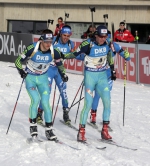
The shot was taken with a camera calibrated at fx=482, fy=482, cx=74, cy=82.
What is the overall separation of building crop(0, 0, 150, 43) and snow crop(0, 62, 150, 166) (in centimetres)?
795

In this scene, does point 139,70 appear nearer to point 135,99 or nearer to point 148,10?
point 135,99

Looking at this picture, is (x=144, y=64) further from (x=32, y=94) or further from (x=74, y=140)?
(x=32, y=94)

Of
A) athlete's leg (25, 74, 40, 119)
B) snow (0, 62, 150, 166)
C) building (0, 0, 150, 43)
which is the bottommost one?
snow (0, 62, 150, 166)

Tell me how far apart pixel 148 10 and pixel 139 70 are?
6574mm

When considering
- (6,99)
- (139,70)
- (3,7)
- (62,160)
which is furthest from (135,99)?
(3,7)

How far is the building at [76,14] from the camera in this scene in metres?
22.4

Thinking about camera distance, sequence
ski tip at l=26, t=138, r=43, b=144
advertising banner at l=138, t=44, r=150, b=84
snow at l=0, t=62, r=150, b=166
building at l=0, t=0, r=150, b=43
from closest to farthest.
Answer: snow at l=0, t=62, r=150, b=166
ski tip at l=26, t=138, r=43, b=144
advertising banner at l=138, t=44, r=150, b=84
building at l=0, t=0, r=150, b=43

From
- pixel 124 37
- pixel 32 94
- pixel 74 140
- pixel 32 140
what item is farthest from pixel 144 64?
pixel 32 140

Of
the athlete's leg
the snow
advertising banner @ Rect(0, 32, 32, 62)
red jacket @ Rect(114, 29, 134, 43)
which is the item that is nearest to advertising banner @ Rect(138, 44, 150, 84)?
red jacket @ Rect(114, 29, 134, 43)

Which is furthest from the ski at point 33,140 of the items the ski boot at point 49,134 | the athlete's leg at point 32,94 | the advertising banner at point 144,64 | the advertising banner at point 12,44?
the advertising banner at point 12,44

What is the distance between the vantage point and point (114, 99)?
44.9 feet

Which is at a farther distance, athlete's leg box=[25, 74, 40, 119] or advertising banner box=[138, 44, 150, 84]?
advertising banner box=[138, 44, 150, 84]

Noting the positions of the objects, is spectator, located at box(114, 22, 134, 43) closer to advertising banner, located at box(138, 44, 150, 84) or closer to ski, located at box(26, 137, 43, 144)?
advertising banner, located at box(138, 44, 150, 84)

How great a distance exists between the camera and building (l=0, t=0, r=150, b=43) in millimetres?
22438
